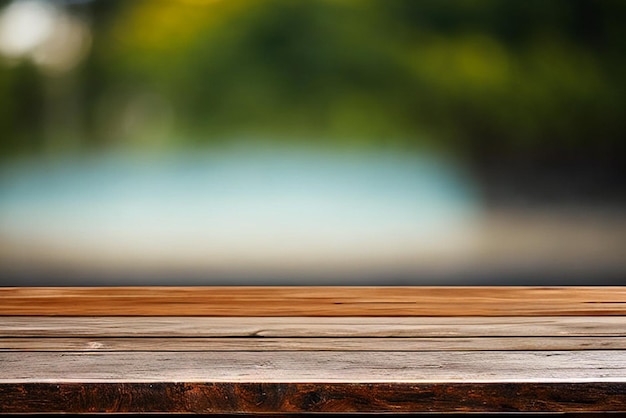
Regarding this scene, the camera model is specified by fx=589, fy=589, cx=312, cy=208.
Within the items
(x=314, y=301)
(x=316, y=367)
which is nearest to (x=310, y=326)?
(x=314, y=301)

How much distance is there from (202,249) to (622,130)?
0.88 metres

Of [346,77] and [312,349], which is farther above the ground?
[346,77]

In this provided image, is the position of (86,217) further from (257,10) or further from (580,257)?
(580,257)

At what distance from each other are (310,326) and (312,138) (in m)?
0.39

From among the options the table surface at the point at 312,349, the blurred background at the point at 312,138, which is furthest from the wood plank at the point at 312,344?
the blurred background at the point at 312,138

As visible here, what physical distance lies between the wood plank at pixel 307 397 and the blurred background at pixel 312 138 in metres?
0.51

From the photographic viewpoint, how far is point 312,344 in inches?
33.9

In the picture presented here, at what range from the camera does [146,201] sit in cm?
118

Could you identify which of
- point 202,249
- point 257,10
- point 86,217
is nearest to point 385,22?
point 257,10

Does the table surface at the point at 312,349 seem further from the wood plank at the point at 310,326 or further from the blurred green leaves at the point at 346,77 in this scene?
the blurred green leaves at the point at 346,77

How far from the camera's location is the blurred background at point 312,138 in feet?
3.86

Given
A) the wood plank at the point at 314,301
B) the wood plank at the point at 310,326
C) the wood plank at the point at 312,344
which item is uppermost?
the wood plank at the point at 314,301

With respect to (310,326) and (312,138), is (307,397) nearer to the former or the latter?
(310,326)

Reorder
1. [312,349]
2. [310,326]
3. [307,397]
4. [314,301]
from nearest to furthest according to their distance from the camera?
[307,397], [312,349], [310,326], [314,301]
